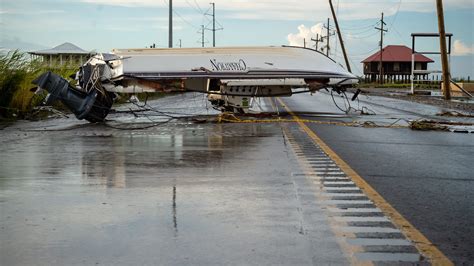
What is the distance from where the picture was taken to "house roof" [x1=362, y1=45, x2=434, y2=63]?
118m

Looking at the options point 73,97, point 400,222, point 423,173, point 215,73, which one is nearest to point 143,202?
point 400,222

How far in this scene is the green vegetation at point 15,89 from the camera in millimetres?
22703

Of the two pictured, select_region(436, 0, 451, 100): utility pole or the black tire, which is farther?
select_region(436, 0, 451, 100): utility pole

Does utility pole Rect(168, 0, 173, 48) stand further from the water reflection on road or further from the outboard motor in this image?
the water reflection on road

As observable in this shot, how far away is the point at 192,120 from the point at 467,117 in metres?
9.47

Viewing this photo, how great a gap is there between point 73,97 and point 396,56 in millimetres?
105305

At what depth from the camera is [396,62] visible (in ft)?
392

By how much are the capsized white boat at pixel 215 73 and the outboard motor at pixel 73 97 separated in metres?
0.10

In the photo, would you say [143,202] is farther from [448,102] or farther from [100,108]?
[448,102]

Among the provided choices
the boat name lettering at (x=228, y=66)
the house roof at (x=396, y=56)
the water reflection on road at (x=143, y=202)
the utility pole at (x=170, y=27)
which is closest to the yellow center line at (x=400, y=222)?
the water reflection on road at (x=143, y=202)

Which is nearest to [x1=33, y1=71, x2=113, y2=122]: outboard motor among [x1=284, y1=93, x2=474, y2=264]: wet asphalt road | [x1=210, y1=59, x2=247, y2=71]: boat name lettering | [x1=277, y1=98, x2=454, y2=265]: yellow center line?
[x1=210, y1=59, x2=247, y2=71]: boat name lettering

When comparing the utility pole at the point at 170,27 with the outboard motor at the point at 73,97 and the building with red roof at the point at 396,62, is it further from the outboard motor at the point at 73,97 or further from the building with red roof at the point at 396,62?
the building with red roof at the point at 396,62

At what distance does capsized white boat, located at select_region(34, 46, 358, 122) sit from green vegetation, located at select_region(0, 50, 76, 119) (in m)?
2.42

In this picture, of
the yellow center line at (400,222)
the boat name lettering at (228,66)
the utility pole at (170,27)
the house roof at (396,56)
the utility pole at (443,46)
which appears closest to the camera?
the yellow center line at (400,222)
